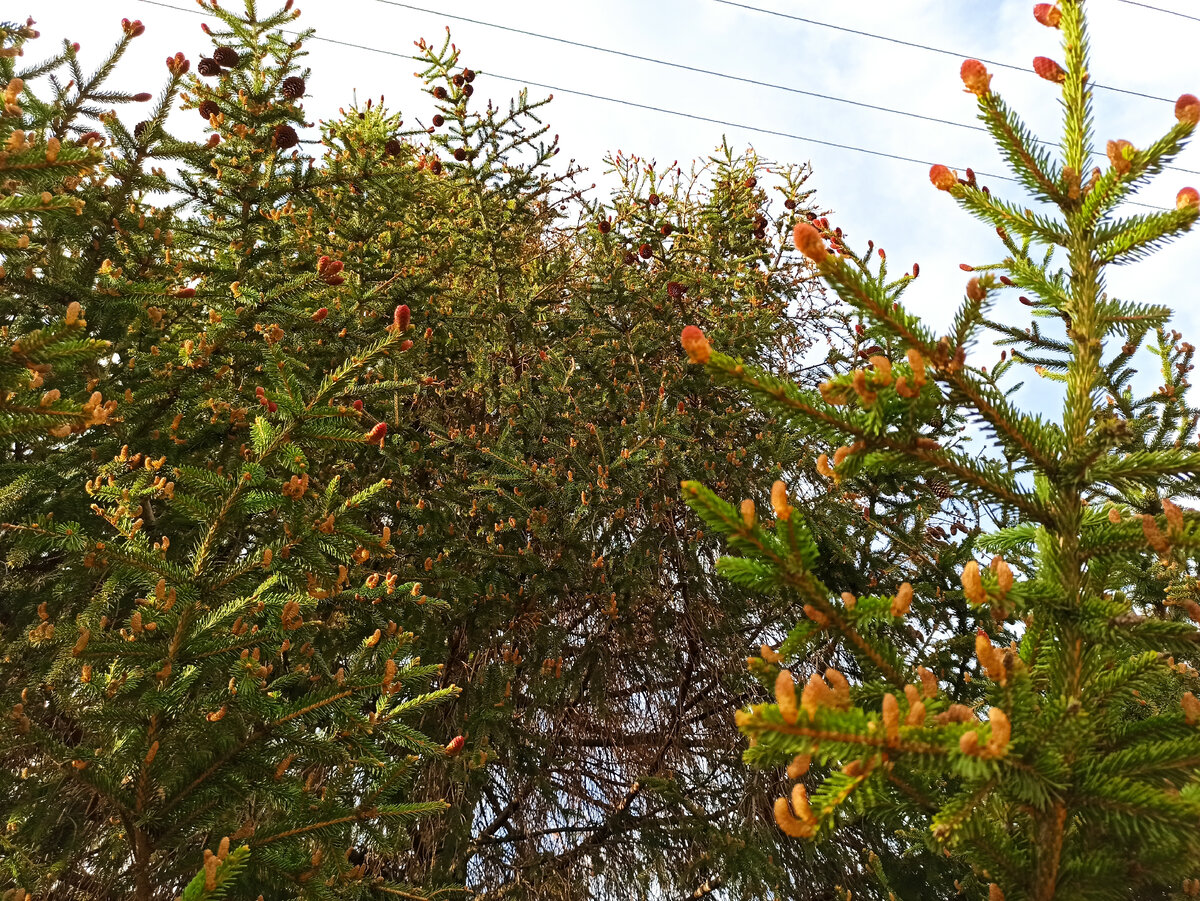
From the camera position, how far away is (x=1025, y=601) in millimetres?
1348

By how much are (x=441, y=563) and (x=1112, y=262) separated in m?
3.23

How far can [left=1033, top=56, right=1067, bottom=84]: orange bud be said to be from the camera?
1.61 m

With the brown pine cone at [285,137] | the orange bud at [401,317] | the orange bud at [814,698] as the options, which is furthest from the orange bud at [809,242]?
the brown pine cone at [285,137]

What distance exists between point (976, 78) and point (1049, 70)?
22 cm

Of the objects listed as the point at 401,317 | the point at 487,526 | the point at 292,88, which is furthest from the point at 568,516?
the point at 292,88

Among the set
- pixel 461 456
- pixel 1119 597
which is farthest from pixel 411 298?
pixel 1119 597

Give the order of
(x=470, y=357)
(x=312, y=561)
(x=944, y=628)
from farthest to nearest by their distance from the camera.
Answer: (x=470, y=357) → (x=944, y=628) → (x=312, y=561)

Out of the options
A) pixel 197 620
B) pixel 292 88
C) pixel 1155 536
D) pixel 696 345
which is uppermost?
pixel 292 88

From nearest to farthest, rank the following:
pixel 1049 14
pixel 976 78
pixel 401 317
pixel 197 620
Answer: pixel 976 78
pixel 1049 14
pixel 197 620
pixel 401 317

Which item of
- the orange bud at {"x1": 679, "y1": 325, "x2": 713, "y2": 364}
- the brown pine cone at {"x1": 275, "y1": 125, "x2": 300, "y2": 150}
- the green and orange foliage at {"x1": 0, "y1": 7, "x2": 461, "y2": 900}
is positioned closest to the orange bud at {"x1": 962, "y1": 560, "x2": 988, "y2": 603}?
the orange bud at {"x1": 679, "y1": 325, "x2": 713, "y2": 364}

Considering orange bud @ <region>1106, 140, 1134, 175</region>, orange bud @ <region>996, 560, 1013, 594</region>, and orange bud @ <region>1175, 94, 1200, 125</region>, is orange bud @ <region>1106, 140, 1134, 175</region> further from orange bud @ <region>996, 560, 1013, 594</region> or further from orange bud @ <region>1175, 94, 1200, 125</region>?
orange bud @ <region>996, 560, 1013, 594</region>

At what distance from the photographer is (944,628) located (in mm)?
4289

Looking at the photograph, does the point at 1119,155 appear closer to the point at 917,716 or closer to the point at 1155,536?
the point at 1155,536

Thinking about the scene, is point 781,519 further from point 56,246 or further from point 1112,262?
point 56,246
